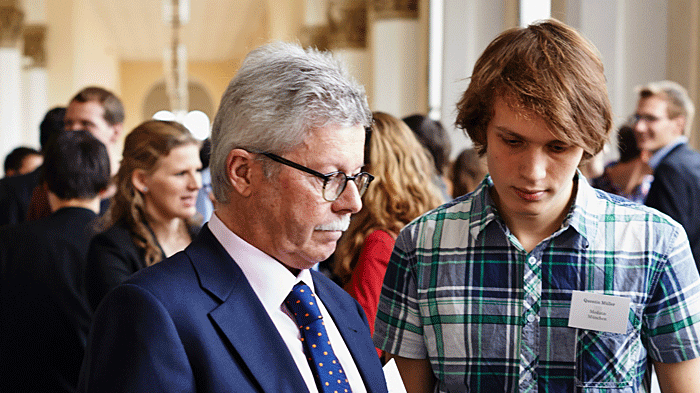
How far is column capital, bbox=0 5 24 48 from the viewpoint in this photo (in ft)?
47.0

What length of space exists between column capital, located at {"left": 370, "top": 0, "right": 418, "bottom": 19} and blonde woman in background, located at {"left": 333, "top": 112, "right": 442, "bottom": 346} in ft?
26.1

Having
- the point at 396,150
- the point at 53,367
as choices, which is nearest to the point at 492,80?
the point at 396,150

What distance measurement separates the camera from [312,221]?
54.1 inches

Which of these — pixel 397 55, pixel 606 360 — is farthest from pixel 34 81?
pixel 606 360

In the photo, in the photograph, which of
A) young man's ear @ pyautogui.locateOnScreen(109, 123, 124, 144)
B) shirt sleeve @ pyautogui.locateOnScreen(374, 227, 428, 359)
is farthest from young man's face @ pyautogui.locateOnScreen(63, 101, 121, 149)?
shirt sleeve @ pyautogui.locateOnScreen(374, 227, 428, 359)

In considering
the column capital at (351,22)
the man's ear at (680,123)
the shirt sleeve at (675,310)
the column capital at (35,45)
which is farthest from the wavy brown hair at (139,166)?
the column capital at (35,45)

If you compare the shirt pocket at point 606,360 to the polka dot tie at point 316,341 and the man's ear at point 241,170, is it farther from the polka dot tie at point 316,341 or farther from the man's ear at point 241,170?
the man's ear at point 241,170

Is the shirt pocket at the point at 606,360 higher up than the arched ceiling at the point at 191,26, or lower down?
lower down

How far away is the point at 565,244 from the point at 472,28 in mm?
6984

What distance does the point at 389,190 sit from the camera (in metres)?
2.68

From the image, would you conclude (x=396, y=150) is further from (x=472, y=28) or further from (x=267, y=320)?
(x=472, y=28)

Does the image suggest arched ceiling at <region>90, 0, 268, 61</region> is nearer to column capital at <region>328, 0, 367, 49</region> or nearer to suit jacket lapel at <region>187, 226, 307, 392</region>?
column capital at <region>328, 0, 367, 49</region>

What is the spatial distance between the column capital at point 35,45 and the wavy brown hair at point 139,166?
15.3 meters

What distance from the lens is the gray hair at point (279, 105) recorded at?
1363 millimetres
